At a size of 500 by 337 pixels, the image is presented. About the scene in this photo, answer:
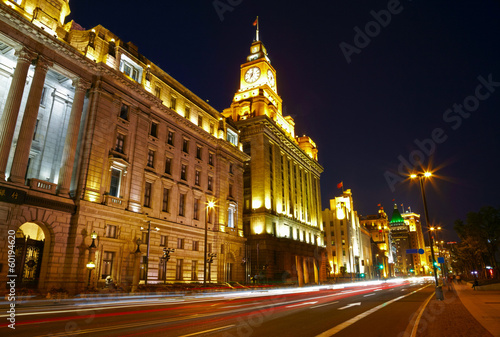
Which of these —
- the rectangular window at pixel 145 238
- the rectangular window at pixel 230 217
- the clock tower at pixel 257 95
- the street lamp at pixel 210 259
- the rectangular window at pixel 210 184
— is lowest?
the street lamp at pixel 210 259

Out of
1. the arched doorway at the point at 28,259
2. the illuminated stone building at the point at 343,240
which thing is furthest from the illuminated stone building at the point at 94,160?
the illuminated stone building at the point at 343,240

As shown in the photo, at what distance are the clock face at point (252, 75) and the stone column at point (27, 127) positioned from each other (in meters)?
55.9

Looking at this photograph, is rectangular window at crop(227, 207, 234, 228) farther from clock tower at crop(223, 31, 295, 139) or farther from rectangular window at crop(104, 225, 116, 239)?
clock tower at crop(223, 31, 295, 139)

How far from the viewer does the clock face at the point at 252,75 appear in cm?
7988

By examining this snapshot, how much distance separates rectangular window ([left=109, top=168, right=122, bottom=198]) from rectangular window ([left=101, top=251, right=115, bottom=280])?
5.74 m

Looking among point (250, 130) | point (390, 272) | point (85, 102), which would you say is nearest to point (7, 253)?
point (85, 102)

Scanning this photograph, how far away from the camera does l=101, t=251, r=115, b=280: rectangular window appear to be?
29434mm

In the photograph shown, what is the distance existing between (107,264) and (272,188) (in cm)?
3905

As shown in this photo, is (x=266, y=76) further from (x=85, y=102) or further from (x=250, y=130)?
(x=85, y=102)

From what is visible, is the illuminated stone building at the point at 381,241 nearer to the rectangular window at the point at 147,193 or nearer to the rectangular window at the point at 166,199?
the rectangular window at the point at 166,199

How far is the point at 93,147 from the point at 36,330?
22.9 metres

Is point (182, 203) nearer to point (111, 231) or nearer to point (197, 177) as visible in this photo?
point (197, 177)

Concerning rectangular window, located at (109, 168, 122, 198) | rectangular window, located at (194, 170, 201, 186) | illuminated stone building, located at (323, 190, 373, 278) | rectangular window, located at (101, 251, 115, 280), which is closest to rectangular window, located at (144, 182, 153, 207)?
rectangular window, located at (109, 168, 122, 198)

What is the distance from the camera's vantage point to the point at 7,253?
23.1 m
